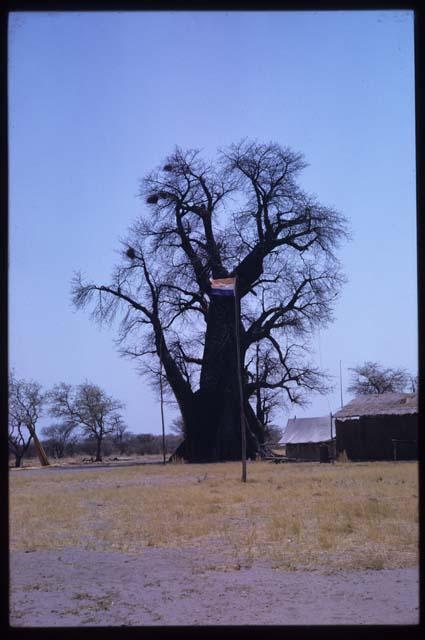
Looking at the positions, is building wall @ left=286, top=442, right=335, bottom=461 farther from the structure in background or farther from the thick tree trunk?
the thick tree trunk

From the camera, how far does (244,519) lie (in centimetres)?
1340

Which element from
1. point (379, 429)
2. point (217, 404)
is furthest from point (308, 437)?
point (379, 429)

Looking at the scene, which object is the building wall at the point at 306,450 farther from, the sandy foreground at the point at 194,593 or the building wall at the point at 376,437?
the sandy foreground at the point at 194,593

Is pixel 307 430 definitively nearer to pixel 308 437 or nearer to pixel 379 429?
pixel 308 437

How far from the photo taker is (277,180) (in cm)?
3628

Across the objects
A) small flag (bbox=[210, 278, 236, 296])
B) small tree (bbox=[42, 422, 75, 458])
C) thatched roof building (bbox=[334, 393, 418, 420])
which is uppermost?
small flag (bbox=[210, 278, 236, 296])

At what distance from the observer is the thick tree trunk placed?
3703 cm

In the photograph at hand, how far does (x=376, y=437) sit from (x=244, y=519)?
21.3m

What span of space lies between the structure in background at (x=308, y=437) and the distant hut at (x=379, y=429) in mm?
3083

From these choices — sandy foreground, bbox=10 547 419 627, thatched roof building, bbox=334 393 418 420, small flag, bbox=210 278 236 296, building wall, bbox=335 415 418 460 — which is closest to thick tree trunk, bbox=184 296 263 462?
building wall, bbox=335 415 418 460

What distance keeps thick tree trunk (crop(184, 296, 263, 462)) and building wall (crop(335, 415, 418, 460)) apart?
17.1 feet
